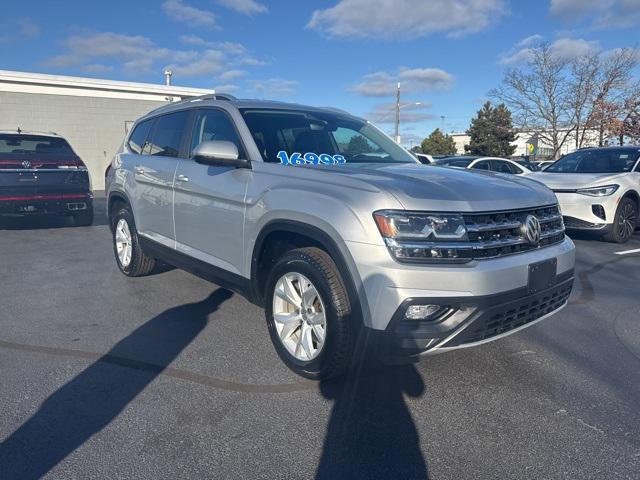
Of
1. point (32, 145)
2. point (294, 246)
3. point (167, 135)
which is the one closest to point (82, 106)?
point (32, 145)

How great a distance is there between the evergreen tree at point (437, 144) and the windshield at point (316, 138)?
5351 cm

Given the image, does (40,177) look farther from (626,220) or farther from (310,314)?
(626,220)

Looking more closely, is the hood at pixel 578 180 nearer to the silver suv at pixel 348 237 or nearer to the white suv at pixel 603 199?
the white suv at pixel 603 199

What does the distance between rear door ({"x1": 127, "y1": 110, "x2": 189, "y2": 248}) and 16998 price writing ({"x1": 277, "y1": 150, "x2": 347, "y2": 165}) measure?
1274mm

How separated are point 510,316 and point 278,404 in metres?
1.45

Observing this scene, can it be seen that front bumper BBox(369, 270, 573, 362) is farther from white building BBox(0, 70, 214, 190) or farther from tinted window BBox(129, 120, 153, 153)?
white building BBox(0, 70, 214, 190)

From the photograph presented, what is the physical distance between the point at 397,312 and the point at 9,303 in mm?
4132

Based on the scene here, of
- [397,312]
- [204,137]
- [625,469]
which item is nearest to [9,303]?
[204,137]

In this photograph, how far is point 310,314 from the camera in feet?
10.6

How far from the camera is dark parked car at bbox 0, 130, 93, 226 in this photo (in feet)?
29.5

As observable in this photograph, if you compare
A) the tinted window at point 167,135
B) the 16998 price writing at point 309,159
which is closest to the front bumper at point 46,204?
the tinted window at point 167,135

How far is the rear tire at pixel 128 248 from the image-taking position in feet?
18.5

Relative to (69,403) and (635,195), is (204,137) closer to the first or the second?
(69,403)

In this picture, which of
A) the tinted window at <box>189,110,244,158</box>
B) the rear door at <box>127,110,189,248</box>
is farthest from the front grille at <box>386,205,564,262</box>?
the rear door at <box>127,110,189,248</box>
